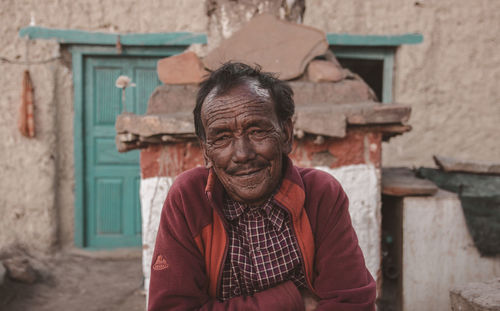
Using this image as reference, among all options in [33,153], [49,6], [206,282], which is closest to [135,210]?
[33,153]

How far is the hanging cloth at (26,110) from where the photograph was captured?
4.21 metres


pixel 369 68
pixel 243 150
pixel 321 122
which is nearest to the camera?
pixel 243 150

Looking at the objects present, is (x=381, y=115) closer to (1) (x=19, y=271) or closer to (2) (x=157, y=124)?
(2) (x=157, y=124)

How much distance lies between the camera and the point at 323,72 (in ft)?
8.54

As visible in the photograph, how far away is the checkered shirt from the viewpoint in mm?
1339

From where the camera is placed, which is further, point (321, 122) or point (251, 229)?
point (321, 122)

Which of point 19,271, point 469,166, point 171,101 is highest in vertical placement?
point 171,101

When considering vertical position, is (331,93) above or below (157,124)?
above

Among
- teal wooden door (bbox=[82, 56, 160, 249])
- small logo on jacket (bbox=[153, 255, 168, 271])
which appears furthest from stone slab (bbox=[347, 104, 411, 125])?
teal wooden door (bbox=[82, 56, 160, 249])

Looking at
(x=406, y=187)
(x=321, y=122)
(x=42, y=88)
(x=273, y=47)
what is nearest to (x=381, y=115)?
(x=321, y=122)

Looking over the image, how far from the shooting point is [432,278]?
8.55 ft

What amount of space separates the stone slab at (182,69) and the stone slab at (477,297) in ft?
6.24

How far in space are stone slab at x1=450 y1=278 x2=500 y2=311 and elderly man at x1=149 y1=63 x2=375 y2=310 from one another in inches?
21.0

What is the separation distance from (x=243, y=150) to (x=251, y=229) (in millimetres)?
290
